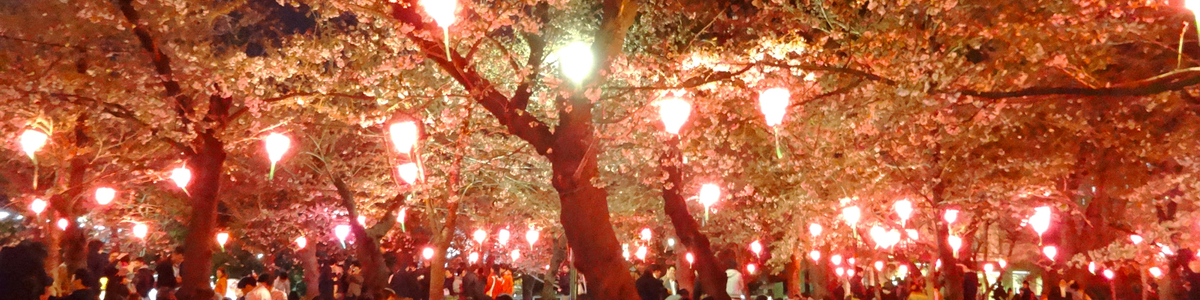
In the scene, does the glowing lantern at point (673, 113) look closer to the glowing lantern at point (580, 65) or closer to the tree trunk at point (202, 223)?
the glowing lantern at point (580, 65)

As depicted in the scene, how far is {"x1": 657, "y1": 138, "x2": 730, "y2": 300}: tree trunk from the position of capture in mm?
15250

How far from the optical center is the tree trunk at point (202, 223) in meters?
11.5

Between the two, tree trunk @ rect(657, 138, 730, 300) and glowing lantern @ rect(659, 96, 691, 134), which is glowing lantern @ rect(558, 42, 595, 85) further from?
tree trunk @ rect(657, 138, 730, 300)

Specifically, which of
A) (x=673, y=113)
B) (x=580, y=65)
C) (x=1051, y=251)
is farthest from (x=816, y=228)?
(x=580, y=65)

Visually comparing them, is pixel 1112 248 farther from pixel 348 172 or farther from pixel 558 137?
pixel 348 172

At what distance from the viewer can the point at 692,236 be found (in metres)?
15.5

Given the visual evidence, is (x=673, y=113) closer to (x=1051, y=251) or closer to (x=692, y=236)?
(x=692, y=236)

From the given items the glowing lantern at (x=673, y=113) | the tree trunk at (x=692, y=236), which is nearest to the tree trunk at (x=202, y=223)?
the glowing lantern at (x=673, y=113)

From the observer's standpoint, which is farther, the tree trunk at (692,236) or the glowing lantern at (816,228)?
the glowing lantern at (816,228)

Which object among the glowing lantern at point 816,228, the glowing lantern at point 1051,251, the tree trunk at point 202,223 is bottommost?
the tree trunk at point 202,223

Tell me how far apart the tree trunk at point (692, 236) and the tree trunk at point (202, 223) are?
7547mm

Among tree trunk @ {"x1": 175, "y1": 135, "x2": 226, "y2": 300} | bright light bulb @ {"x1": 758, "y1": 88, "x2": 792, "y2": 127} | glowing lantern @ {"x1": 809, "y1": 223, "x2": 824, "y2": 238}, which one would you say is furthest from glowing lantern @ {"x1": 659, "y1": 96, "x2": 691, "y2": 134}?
glowing lantern @ {"x1": 809, "y1": 223, "x2": 824, "y2": 238}

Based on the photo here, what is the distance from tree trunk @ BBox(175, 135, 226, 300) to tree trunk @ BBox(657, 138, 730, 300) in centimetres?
755

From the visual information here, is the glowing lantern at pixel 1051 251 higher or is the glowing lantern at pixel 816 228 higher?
the glowing lantern at pixel 816 228
